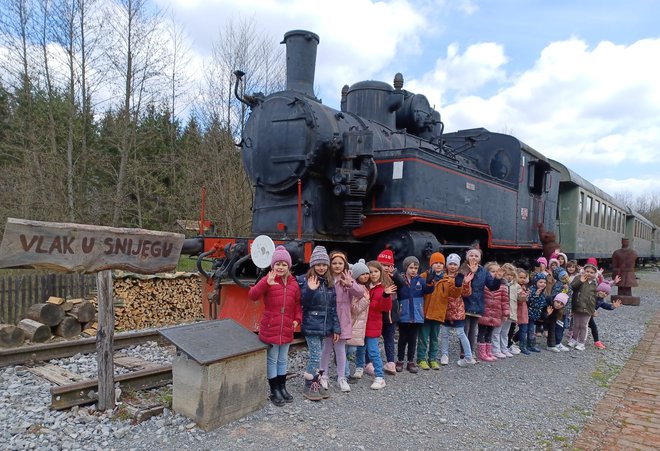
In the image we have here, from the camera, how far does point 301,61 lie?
6.74 metres

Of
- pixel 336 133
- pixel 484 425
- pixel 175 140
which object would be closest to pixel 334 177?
pixel 336 133

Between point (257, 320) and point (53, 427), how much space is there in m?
2.33

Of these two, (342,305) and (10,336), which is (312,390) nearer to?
(342,305)

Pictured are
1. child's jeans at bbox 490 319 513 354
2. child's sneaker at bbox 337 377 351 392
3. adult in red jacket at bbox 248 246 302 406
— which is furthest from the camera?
child's jeans at bbox 490 319 513 354

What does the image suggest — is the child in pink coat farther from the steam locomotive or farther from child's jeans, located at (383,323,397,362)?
child's jeans, located at (383,323,397,362)

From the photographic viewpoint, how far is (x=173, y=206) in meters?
16.5

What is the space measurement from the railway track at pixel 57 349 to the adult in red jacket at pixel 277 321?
1.99 m

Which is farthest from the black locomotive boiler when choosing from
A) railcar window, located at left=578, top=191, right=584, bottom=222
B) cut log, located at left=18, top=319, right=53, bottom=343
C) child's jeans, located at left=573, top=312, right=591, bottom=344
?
railcar window, located at left=578, top=191, right=584, bottom=222

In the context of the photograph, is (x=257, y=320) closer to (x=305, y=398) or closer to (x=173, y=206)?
(x=305, y=398)

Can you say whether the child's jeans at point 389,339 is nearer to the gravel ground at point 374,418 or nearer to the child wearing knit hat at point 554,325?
the gravel ground at point 374,418

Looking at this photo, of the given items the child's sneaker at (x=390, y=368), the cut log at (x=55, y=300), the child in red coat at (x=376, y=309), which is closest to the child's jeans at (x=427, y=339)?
the child's sneaker at (x=390, y=368)

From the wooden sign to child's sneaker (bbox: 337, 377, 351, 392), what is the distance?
6.12 ft

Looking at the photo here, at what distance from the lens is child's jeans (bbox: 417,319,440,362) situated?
17.3 ft

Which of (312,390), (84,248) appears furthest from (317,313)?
(84,248)
